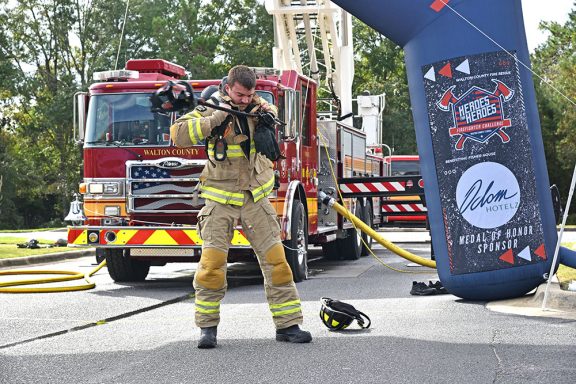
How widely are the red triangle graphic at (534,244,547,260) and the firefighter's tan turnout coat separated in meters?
2.72

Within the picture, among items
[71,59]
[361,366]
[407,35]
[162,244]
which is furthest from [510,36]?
[71,59]

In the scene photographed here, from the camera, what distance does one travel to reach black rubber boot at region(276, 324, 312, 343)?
747cm

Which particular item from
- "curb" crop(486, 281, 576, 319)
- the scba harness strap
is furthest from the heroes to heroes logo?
the scba harness strap

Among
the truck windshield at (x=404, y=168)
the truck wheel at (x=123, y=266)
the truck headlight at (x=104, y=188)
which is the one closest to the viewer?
the truck headlight at (x=104, y=188)

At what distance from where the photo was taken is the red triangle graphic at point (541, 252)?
9.34 metres

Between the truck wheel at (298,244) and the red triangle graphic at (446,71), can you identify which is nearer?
the red triangle graphic at (446,71)

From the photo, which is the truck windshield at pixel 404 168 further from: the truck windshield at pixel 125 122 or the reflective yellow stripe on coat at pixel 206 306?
the reflective yellow stripe on coat at pixel 206 306

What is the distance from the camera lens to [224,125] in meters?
7.62

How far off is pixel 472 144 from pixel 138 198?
4.64 meters

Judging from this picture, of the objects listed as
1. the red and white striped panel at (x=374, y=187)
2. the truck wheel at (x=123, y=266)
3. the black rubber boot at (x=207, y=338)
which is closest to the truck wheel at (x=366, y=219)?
the red and white striped panel at (x=374, y=187)

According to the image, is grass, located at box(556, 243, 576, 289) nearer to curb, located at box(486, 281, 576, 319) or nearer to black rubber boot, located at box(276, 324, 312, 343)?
curb, located at box(486, 281, 576, 319)

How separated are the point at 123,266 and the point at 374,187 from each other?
3895 mm

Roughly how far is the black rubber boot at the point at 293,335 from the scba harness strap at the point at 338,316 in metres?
0.63

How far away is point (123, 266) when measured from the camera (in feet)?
44.0
